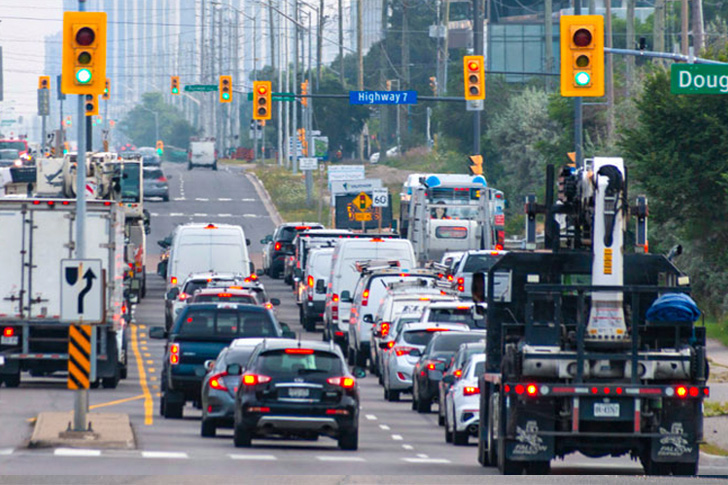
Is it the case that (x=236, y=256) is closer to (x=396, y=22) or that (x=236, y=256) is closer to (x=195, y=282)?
(x=195, y=282)

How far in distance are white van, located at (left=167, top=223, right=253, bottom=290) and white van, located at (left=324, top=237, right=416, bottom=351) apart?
8.68 ft

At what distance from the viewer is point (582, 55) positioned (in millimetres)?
27219

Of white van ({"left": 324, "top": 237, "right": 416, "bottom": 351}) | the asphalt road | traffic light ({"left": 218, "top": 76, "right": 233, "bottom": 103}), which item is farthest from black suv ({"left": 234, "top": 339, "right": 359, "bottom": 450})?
traffic light ({"left": 218, "top": 76, "right": 233, "bottom": 103})

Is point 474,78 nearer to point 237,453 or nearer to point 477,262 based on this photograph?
point 477,262

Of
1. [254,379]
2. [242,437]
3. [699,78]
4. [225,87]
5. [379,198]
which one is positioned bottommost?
[242,437]

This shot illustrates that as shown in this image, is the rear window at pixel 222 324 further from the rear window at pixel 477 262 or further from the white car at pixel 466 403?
the rear window at pixel 477 262

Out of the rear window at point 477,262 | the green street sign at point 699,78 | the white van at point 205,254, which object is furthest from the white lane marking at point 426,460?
the white van at point 205,254

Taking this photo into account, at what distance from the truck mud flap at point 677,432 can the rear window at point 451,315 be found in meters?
12.2

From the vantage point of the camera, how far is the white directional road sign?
2066 centimetres

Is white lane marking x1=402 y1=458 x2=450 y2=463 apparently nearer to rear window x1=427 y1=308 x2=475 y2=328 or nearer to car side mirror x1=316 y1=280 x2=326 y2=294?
rear window x1=427 y1=308 x2=475 y2=328

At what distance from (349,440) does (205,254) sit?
19.5 m

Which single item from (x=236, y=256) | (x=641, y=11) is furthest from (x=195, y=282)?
(x=641, y=11)

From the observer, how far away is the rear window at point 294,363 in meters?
20.3

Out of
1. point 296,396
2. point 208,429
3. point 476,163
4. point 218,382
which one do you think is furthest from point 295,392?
point 476,163
